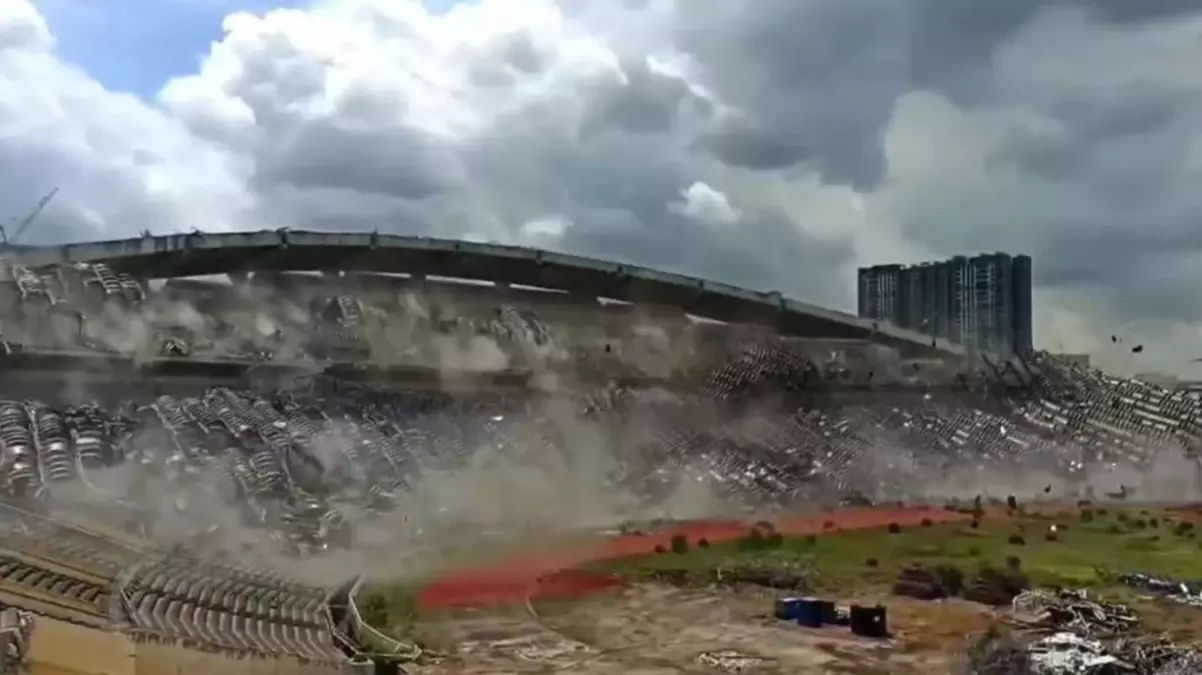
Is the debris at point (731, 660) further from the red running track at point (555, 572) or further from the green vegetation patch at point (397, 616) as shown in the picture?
the green vegetation patch at point (397, 616)

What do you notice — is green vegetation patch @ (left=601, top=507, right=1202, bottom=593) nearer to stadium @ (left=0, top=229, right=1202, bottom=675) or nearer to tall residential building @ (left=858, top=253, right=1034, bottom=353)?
stadium @ (left=0, top=229, right=1202, bottom=675)

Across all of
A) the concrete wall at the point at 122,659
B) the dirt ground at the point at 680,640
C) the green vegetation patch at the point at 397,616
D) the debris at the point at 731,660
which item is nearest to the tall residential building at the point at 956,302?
the dirt ground at the point at 680,640

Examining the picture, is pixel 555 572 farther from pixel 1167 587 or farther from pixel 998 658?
pixel 1167 587

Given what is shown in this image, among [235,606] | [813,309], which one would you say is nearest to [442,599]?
[235,606]

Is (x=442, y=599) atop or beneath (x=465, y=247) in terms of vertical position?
beneath

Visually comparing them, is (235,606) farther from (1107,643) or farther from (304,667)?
(1107,643)
